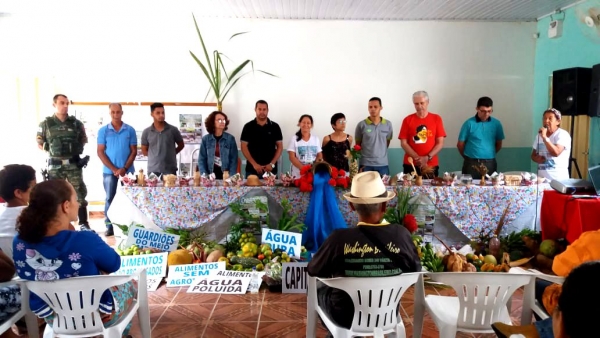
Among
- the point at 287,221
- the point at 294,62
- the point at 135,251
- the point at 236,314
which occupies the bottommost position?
the point at 236,314

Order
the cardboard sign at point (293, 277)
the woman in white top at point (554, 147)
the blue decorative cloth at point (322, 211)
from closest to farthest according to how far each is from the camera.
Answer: the cardboard sign at point (293, 277)
the blue decorative cloth at point (322, 211)
the woman in white top at point (554, 147)

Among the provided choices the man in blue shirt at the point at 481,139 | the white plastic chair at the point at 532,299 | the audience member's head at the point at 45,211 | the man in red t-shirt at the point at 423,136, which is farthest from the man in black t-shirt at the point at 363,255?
the man in blue shirt at the point at 481,139

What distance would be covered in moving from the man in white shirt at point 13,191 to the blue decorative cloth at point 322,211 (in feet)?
7.39

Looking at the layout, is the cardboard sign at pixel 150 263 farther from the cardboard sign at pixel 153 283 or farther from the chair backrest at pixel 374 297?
the chair backrest at pixel 374 297

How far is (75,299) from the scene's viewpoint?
194 centimetres

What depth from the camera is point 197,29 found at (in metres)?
6.06

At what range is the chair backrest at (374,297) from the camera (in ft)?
6.25

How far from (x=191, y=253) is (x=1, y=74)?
4.28 metres

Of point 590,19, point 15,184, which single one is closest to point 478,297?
point 15,184

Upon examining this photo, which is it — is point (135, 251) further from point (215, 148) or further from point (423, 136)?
point (423, 136)

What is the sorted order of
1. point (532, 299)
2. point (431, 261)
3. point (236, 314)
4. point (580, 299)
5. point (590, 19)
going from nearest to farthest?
point (580, 299) < point (532, 299) < point (236, 314) < point (431, 261) < point (590, 19)

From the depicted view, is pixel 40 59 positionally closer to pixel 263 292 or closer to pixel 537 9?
pixel 263 292

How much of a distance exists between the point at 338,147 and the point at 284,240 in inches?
54.2

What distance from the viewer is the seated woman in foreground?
6.40 ft
